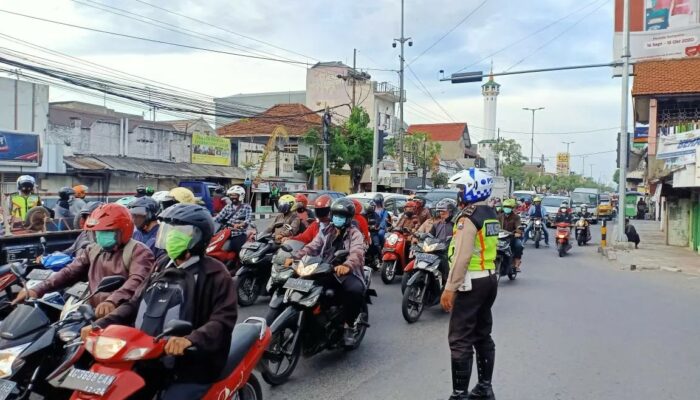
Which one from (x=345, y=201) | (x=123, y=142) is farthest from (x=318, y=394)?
(x=123, y=142)

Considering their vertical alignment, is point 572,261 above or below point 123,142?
below

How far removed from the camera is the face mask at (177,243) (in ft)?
10.6

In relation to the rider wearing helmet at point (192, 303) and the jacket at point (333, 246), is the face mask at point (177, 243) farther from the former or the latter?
the jacket at point (333, 246)

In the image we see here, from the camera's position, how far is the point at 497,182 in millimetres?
32094

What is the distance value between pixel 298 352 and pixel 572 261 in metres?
12.3

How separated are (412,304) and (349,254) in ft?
7.34

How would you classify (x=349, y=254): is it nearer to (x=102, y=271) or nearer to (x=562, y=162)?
(x=102, y=271)

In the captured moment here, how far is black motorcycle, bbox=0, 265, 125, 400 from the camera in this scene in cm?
310

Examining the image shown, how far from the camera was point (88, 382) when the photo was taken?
2662 millimetres

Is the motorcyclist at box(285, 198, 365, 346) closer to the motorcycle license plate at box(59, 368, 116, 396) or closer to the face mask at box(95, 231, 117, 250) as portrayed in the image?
the face mask at box(95, 231, 117, 250)

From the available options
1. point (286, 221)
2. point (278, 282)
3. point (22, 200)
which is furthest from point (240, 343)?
point (22, 200)

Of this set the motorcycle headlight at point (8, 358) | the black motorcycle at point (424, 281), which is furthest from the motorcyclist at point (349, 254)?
the motorcycle headlight at point (8, 358)

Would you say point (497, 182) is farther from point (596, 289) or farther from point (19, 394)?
point (19, 394)

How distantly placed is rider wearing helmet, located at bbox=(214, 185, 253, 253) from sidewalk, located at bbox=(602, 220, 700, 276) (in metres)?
9.91
